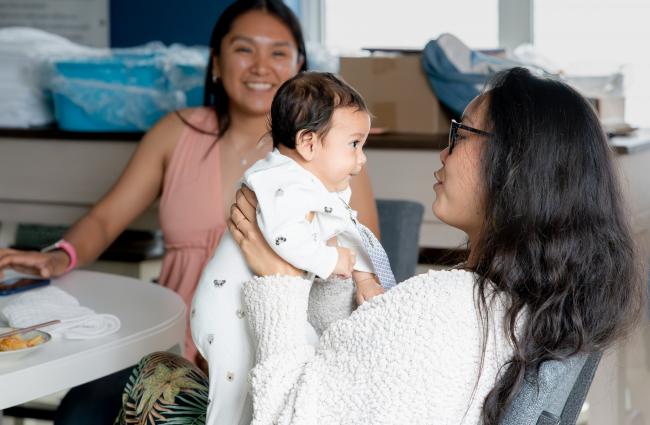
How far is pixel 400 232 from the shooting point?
252 centimetres

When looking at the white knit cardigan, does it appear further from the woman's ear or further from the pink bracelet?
the woman's ear

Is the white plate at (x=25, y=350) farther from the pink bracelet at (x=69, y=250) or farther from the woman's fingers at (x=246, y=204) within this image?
the pink bracelet at (x=69, y=250)

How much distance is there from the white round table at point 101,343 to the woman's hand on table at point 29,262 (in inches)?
1.3

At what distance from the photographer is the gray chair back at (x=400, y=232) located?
2.52 meters

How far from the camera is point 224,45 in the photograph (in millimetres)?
2662

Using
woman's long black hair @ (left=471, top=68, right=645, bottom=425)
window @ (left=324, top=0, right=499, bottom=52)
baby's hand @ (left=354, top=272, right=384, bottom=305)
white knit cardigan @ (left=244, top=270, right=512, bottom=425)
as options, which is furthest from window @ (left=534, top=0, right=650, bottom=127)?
white knit cardigan @ (left=244, top=270, right=512, bottom=425)

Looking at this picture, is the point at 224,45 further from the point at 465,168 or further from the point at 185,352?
the point at 465,168

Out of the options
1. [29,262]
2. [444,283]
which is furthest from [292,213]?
[29,262]

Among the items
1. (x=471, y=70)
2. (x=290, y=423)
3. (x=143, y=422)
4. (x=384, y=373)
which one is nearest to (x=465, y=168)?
(x=384, y=373)

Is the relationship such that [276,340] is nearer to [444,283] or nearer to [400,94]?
[444,283]

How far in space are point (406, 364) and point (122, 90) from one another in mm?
2400

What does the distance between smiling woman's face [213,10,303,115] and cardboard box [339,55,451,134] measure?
0.65m

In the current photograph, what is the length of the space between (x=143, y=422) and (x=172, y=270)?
103 cm

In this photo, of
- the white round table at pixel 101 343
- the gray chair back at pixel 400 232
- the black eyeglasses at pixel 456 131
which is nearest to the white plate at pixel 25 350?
the white round table at pixel 101 343
